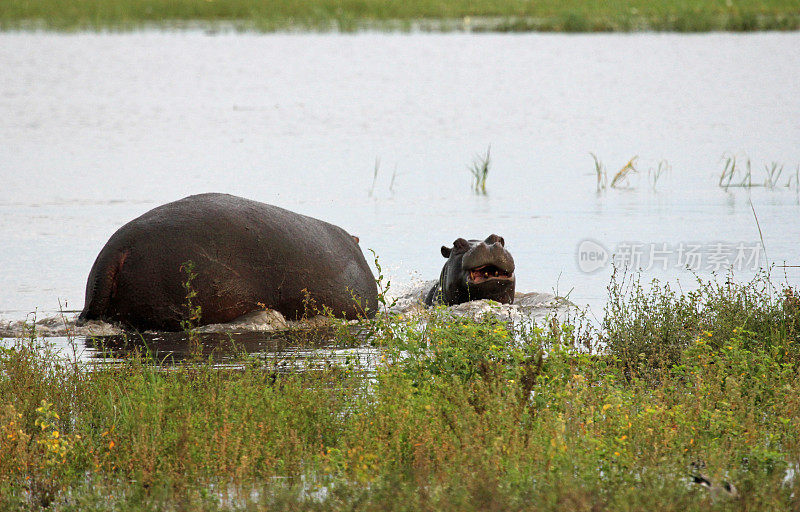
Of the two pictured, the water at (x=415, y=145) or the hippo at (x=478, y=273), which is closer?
the hippo at (x=478, y=273)

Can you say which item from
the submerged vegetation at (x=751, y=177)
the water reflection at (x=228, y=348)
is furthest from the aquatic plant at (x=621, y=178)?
the water reflection at (x=228, y=348)

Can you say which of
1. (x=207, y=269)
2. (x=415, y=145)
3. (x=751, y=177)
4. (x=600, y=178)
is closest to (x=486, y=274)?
(x=207, y=269)

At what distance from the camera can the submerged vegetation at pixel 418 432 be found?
179 inches

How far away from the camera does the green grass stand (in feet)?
154

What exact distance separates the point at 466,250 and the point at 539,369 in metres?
3.63

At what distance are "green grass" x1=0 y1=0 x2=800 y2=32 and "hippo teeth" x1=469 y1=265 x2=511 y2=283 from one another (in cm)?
3839

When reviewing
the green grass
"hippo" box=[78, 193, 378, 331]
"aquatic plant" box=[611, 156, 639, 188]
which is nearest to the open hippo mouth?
"hippo" box=[78, 193, 378, 331]

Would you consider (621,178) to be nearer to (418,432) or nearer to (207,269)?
(207,269)

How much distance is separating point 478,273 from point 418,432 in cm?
408

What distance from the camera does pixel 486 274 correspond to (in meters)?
9.15

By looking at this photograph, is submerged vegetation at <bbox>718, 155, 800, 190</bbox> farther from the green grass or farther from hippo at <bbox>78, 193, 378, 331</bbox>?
the green grass

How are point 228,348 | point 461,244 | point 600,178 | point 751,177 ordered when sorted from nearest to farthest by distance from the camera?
point 228,348, point 461,244, point 751,177, point 600,178

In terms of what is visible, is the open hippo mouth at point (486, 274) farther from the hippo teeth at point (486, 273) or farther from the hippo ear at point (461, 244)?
the hippo ear at point (461, 244)

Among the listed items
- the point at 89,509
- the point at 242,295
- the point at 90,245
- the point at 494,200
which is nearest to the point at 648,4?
the point at 494,200
